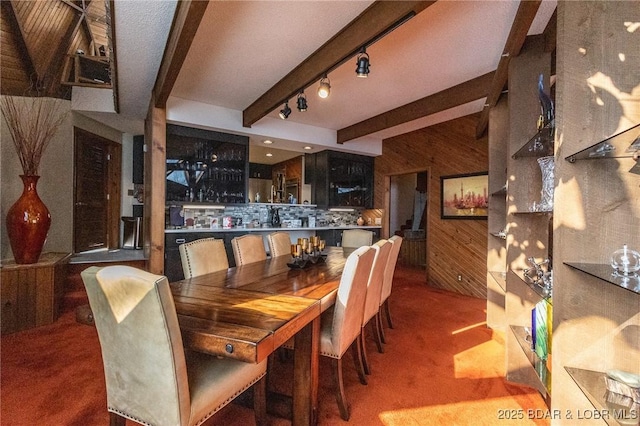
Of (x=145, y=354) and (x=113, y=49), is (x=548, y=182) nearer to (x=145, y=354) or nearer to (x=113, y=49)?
(x=145, y=354)

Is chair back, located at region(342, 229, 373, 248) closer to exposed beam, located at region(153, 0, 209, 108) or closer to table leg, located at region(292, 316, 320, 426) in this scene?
table leg, located at region(292, 316, 320, 426)

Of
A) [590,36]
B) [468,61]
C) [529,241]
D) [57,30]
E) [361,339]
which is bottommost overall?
[361,339]

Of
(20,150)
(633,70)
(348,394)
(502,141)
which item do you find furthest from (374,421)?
(20,150)

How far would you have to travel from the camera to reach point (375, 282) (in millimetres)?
2371

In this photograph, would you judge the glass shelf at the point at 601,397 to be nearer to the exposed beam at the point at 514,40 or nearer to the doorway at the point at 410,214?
the exposed beam at the point at 514,40

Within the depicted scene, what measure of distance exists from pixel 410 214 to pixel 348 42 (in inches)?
256

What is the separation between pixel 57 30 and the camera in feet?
12.8

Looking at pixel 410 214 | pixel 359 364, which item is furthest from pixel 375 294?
pixel 410 214

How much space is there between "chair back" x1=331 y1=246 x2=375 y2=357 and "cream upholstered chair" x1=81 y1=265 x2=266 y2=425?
2.19ft

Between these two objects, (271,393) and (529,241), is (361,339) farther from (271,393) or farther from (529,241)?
(529,241)

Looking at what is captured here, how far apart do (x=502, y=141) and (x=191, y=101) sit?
150 inches

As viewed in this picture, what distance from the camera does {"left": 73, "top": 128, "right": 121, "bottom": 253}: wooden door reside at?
415cm

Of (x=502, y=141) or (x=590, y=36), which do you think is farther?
(x=502, y=141)

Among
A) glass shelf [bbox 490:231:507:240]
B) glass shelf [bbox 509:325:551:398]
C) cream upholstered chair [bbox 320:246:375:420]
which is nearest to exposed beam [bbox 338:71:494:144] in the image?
glass shelf [bbox 490:231:507:240]
